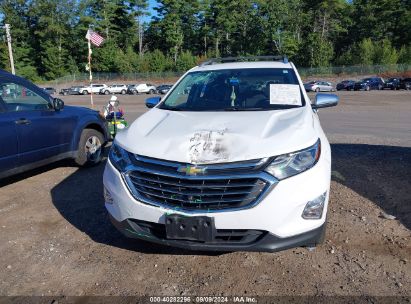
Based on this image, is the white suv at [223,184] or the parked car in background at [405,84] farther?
the parked car in background at [405,84]

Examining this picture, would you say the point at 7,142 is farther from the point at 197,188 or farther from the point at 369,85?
the point at 369,85

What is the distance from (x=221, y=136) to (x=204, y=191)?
0.53 meters

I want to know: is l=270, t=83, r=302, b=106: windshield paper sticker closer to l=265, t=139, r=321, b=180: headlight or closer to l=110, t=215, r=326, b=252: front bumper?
l=265, t=139, r=321, b=180: headlight

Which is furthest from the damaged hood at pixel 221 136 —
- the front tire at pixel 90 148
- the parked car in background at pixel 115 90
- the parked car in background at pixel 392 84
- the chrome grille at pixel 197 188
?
the parked car in background at pixel 115 90

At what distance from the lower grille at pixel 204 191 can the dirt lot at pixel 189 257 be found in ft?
2.31

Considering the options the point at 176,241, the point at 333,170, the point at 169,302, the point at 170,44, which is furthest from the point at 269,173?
the point at 170,44

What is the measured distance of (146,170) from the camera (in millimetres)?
3191

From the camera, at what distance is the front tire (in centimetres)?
664

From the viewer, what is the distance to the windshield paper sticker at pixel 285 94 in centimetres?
427

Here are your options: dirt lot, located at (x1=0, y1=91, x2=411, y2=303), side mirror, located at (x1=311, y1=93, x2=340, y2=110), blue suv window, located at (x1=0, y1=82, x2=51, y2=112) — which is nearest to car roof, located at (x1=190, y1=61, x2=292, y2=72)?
side mirror, located at (x1=311, y1=93, x2=340, y2=110)

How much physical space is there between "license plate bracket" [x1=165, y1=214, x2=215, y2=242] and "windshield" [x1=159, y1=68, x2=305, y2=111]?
154 cm

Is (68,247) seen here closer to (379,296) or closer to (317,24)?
(379,296)

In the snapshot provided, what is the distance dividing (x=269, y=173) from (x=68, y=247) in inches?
87.0

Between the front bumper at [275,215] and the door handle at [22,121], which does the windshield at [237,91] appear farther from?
the door handle at [22,121]
